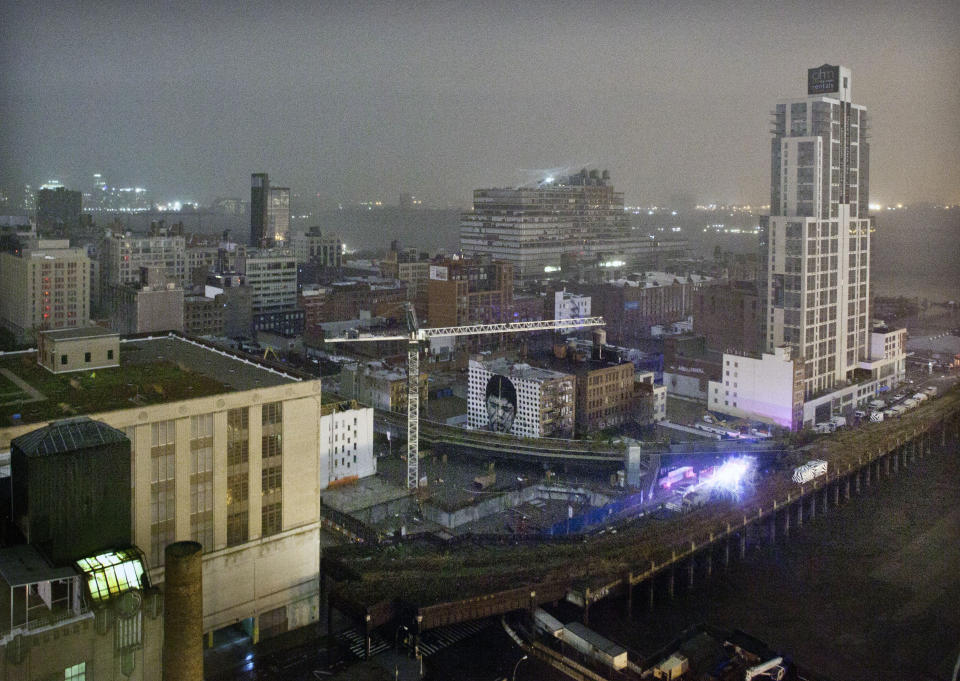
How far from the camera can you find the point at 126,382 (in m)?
4.70

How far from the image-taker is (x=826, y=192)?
434 inches

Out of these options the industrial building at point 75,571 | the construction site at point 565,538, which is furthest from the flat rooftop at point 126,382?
the construction site at point 565,538

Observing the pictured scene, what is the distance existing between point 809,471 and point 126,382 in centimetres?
603

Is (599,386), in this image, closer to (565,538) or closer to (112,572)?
(565,538)

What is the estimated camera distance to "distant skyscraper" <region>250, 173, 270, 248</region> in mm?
21953

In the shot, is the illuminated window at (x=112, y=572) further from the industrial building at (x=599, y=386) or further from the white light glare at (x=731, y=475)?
the industrial building at (x=599, y=386)

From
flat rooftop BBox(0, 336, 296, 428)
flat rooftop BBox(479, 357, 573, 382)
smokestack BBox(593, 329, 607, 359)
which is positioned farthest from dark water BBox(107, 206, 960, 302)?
flat rooftop BBox(0, 336, 296, 428)

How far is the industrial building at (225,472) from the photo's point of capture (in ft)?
13.4

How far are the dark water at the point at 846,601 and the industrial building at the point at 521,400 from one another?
294 centimetres

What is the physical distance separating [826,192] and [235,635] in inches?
358

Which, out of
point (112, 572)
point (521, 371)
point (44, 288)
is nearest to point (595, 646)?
point (112, 572)

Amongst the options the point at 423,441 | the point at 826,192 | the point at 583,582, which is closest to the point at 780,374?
the point at 826,192

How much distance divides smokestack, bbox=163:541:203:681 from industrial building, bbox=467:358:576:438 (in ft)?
20.6

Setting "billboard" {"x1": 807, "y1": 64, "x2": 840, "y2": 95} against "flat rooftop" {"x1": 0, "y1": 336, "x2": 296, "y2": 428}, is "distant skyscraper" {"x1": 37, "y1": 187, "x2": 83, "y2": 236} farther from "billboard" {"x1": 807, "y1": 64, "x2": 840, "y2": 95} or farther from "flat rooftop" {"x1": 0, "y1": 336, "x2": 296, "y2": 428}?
"billboard" {"x1": 807, "y1": 64, "x2": 840, "y2": 95}
